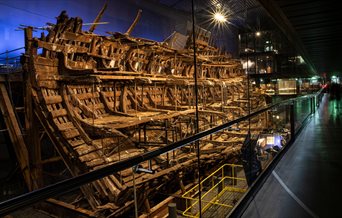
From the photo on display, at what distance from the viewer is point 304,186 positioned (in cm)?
298

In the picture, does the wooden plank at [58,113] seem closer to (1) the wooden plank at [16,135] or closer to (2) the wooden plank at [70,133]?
(2) the wooden plank at [70,133]

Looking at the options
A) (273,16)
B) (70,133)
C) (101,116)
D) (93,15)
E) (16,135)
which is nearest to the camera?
(273,16)

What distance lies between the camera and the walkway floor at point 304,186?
2402 mm

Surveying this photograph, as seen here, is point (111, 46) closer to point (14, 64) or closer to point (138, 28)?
point (14, 64)

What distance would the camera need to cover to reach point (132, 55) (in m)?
9.14

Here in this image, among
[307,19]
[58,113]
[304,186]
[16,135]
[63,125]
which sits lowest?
[304,186]

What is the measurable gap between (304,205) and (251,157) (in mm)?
1233

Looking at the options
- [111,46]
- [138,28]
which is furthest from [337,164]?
[138,28]

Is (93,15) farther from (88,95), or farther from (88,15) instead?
(88,95)

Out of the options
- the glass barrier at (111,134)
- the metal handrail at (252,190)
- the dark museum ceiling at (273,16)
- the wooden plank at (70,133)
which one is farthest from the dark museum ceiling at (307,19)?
the wooden plank at (70,133)

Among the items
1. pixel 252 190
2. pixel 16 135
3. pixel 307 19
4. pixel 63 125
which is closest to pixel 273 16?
pixel 307 19

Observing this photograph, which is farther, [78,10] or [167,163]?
[78,10]

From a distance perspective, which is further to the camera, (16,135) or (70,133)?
(16,135)

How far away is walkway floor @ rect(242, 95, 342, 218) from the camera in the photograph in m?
2.40
